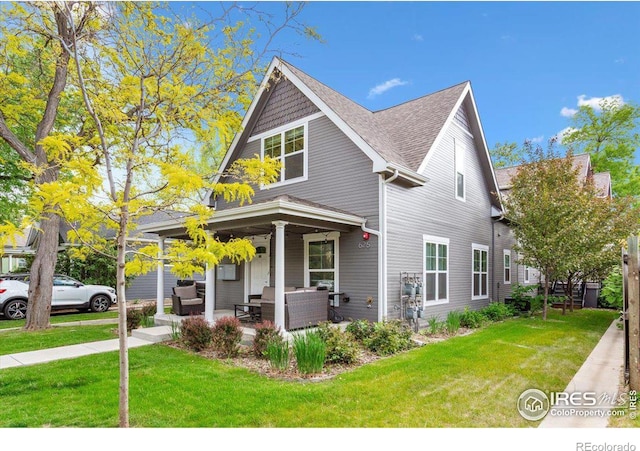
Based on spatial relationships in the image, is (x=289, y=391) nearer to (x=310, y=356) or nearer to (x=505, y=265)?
(x=310, y=356)

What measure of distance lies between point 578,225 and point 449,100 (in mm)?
4902

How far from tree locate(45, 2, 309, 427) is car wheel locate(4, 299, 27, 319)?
10925 millimetres

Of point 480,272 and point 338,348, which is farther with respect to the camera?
point 480,272

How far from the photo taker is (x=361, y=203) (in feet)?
29.4

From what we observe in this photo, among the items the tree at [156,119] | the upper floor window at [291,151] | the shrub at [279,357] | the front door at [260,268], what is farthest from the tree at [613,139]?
the tree at [156,119]

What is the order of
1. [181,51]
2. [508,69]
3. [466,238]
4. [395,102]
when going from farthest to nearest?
[395,102], [466,238], [508,69], [181,51]

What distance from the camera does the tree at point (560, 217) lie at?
10.7 meters

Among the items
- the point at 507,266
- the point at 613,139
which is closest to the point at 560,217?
the point at 507,266

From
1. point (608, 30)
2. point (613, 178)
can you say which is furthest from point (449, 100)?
point (613, 178)

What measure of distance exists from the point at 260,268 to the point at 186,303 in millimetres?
2173

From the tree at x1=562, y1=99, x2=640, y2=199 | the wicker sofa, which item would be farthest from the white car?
the tree at x1=562, y1=99, x2=640, y2=199

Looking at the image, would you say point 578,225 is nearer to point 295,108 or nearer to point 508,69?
point 508,69

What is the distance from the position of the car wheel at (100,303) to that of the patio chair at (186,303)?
5700mm

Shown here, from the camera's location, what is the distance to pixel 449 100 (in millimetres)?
11398
